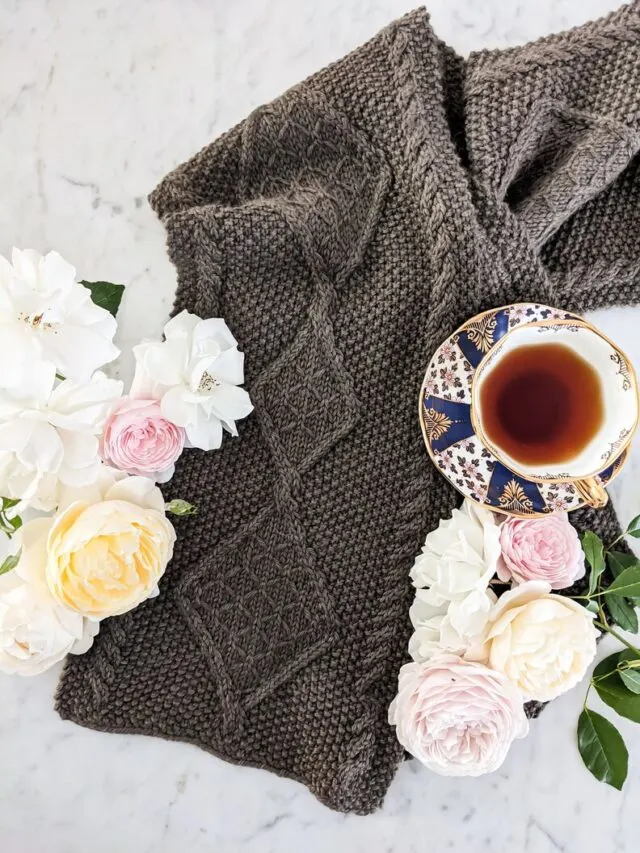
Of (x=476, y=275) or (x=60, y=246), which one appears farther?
(x=60, y=246)

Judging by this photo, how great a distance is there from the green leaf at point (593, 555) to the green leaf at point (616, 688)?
11 centimetres

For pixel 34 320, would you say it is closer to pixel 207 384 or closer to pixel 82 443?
pixel 82 443

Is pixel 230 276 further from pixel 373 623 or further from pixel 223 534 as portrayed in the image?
pixel 373 623

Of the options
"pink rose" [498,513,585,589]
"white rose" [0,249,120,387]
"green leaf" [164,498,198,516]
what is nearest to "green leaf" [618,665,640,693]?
"pink rose" [498,513,585,589]

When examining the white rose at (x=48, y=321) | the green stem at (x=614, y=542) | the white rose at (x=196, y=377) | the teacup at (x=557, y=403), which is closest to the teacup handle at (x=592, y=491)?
the teacup at (x=557, y=403)

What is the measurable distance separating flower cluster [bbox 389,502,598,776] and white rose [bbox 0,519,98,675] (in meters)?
0.35

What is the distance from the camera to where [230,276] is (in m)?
0.80

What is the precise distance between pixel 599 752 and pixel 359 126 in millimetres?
736

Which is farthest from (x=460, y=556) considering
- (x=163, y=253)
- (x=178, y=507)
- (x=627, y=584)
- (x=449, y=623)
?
(x=163, y=253)

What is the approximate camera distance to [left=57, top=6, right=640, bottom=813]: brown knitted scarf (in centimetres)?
76

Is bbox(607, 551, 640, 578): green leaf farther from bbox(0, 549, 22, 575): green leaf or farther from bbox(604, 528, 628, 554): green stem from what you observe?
bbox(0, 549, 22, 575): green leaf

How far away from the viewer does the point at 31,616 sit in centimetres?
69

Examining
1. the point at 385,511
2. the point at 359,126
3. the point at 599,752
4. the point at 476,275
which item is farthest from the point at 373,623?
the point at 359,126

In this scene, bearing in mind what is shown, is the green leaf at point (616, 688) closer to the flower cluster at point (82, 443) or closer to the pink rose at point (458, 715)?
the pink rose at point (458, 715)
